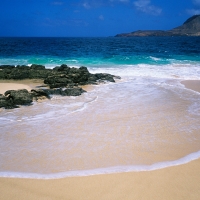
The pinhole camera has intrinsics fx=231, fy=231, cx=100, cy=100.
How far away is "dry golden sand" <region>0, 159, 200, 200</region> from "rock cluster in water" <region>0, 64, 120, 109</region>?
14.0 feet

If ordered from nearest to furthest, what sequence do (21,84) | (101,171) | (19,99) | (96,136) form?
(101,171)
(96,136)
(19,99)
(21,84)

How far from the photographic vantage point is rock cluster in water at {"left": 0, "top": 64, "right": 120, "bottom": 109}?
7.29m

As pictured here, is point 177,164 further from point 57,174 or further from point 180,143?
point 57,174

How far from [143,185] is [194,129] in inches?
105

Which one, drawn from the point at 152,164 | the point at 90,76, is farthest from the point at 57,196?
the point at 90,76

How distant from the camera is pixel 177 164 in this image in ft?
12.3

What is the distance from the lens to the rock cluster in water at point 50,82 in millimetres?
7293

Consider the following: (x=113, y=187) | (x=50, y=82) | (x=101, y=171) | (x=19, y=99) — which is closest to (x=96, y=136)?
(x=101, y=171)

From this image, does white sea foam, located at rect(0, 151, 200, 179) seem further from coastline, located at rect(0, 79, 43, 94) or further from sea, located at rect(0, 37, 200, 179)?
coastline, located at rect(0, 79, 43, 94)

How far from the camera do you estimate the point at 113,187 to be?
3.14 meters

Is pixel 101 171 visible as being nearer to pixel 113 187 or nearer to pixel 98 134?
pixel 113 187

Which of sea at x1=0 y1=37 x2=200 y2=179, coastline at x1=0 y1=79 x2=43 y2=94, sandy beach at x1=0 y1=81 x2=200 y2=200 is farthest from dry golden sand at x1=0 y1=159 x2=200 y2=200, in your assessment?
coastline at x1=0 y1=79 x2=43 y2=94

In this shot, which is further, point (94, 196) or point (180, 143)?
point (180, 143)

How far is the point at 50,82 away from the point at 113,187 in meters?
8.42
